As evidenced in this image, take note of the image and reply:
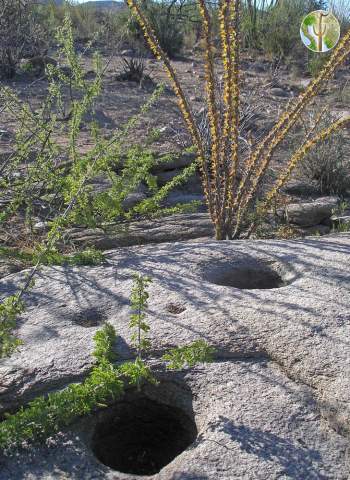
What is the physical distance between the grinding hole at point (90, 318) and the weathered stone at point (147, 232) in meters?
1.10

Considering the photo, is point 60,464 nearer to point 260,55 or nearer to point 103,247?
point 103,247

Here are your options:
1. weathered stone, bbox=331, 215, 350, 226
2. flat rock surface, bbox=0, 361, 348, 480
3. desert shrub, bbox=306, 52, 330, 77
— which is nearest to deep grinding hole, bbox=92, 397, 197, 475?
flat rock surface, bbox=0, 361, 348, 480

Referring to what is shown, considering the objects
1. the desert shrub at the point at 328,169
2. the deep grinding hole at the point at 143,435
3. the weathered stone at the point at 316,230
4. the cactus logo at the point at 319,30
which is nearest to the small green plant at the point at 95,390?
the deep grinding hole at the point at 143,435

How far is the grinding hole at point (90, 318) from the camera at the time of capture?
8.98ft

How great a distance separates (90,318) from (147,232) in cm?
150

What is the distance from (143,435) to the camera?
2391 mm

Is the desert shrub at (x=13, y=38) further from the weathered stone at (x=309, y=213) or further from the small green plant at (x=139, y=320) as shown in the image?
the small green plant at (x=139, y=320)

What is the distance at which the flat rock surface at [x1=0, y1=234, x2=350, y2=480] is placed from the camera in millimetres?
1992

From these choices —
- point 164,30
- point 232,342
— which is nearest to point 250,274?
point 232,342

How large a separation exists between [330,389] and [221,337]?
458mm

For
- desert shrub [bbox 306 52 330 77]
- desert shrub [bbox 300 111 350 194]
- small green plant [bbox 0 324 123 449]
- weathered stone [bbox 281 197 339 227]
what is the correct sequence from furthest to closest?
desert shrub [bbox 306 52 330 77], desert shrub [bbox 300 111 350 194], weathered stone [bbox 281 197 339 227], small green plant [bbox 0 324 123 449]

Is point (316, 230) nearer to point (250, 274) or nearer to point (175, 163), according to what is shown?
point (175, 163)

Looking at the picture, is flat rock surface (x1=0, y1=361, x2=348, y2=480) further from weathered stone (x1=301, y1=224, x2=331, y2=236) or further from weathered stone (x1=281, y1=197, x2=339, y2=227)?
weathered stone (x1=281, y1=197, x2=339, y2=227)

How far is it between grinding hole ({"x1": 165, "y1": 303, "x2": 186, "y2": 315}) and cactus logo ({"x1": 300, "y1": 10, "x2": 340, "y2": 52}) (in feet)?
6.53
